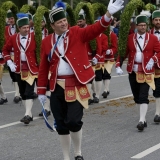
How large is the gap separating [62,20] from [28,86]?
3.61m

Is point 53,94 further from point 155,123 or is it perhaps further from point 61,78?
point 155,123

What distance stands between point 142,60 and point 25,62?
219 centimetres

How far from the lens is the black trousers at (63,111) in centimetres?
696

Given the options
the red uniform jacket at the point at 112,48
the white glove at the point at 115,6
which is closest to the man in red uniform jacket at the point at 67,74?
the white glove at the point at 115,6

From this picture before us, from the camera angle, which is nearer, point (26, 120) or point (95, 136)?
point (95, 136)

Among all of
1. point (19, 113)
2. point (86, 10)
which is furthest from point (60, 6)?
point (86, 10)

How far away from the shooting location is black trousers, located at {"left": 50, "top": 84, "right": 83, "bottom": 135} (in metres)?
6.96

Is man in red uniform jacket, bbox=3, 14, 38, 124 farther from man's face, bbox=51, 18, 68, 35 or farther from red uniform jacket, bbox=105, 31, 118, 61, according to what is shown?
red uniform jacket, bbox=105, 31, 118, 61

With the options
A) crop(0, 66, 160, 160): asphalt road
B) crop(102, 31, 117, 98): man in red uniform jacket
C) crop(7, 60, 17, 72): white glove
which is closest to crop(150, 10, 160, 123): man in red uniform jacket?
crop(0, 66, 160, 160): asphalt road

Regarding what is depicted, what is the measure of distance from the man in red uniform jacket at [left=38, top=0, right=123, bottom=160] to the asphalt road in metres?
0.82

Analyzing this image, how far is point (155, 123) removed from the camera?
10.4m

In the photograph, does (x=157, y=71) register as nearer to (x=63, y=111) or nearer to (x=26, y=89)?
(x=26, y=89)

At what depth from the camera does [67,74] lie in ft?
Result: 23.1

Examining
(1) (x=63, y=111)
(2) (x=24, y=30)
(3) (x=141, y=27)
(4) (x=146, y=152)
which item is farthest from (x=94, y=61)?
(1) (x=63, y=111)
